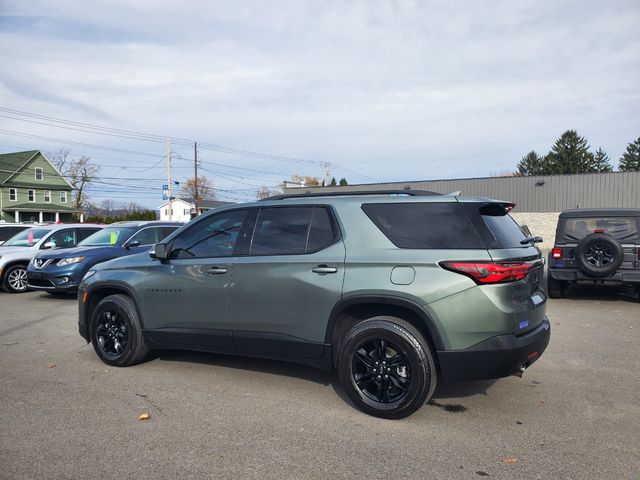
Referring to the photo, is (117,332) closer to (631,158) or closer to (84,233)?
(84,233)

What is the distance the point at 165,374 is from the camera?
5.31 meters

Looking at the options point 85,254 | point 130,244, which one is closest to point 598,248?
point 130,244

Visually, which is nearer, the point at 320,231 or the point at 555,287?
the point at 320,231

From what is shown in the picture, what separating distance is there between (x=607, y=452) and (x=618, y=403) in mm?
1119

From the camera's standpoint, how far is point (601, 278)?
893 cm

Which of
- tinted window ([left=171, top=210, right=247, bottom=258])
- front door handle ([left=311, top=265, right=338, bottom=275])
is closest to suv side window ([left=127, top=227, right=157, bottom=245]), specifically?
tinted window ([left=171, top=210, right=247, bottom=258])

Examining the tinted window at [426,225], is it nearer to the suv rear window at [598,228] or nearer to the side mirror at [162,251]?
the side mirror at [162,251]

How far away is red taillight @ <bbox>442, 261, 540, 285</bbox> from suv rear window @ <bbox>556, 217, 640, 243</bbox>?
659cm

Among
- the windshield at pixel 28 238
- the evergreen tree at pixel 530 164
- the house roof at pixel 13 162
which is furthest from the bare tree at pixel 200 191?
the windshield at pixel 28 238

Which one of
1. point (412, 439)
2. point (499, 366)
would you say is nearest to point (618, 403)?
point (499, 366)

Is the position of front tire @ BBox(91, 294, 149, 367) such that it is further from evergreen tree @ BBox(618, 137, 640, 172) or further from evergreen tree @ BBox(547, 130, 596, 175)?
evergreen tree @ BBox(618, 137, 640, 172)

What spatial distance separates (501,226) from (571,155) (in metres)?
78.6

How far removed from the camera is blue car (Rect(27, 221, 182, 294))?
10.5 m

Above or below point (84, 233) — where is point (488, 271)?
below
